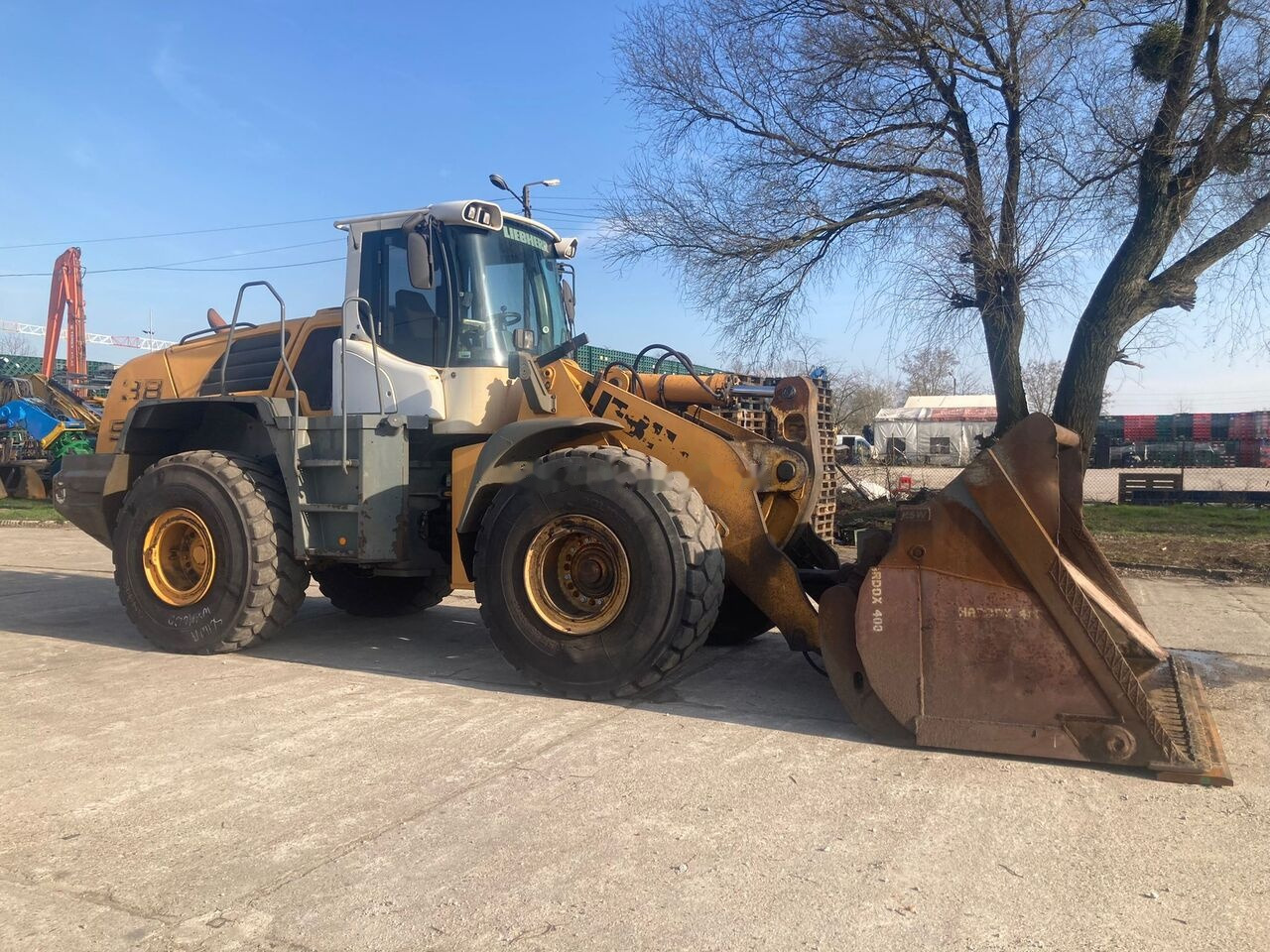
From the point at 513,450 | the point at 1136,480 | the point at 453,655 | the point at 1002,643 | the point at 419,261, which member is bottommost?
the point at 453,655

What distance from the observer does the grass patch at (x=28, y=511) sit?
59.4 ft

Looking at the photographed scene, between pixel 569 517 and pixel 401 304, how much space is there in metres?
2.23

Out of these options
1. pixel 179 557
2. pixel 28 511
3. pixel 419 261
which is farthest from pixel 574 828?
pixel 28 511

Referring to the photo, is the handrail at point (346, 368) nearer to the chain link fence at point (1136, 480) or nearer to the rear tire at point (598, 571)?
the rear tire at point (598, 571)

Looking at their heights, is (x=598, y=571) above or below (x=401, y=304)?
below

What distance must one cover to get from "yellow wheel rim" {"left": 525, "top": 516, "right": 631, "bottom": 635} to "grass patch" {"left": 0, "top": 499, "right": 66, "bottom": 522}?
15680mm

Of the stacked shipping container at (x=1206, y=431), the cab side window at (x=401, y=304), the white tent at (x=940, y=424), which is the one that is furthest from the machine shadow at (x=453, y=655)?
the stacked shipping container at (x=1206, y=431)

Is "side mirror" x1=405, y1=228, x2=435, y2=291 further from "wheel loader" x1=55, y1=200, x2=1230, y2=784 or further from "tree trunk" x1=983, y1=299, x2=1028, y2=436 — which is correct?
"tree trunk" x1=983, y1=299, x2=1028, y2=436

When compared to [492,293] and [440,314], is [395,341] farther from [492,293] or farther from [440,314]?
[492,293]

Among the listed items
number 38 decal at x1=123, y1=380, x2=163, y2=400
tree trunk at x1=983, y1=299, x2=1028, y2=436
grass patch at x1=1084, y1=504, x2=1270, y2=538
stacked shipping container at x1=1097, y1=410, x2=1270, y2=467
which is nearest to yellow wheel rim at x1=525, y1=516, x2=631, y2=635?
number 38 decal at x1=123, y1=380, x2=163, y2=400

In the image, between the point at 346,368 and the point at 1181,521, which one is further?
the point at 1181,521

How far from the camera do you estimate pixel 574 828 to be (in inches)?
142

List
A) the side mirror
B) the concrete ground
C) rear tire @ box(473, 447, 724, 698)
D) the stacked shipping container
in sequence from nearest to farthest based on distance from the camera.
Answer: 1. the concrete ground
2. rear tire @ box(473, 447, 724, 698)
3. the side mirror
4. the stacked shipping container

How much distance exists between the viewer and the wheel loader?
14.0 feet
